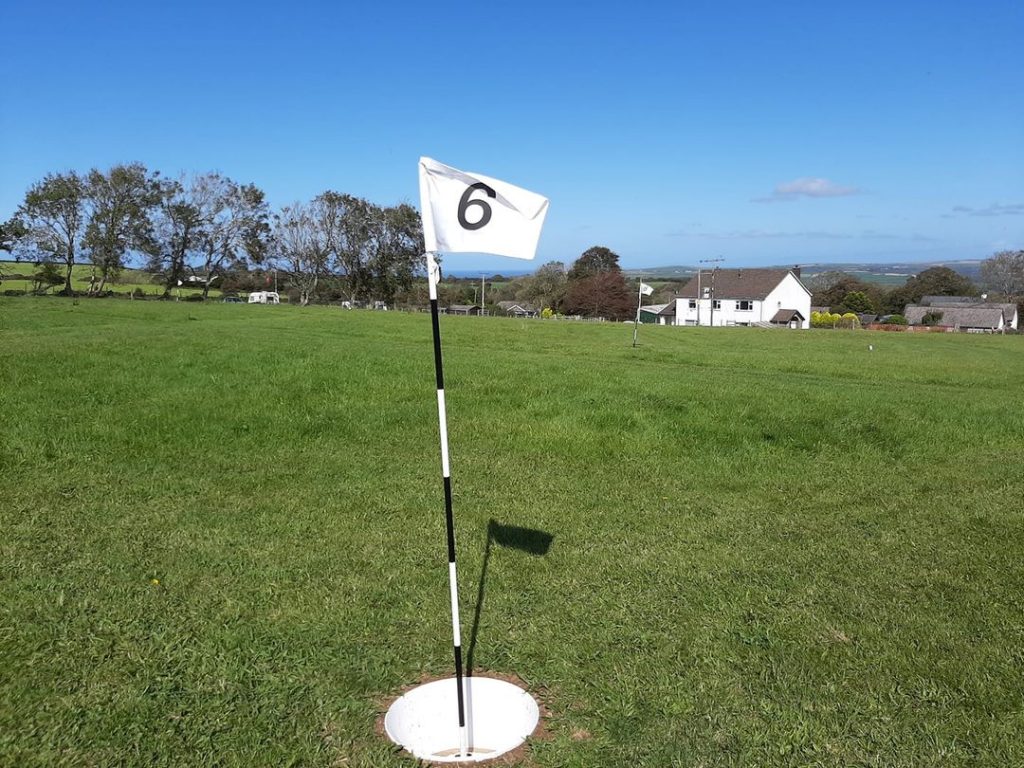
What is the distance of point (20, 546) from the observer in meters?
6.67

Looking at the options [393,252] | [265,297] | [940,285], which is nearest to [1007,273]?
[940,285]

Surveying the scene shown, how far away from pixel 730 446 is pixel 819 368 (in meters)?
17.1

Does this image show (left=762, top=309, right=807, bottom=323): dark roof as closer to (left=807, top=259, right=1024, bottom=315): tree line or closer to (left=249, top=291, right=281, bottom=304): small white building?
(left=807, top=259, right=1024, bottom=315): tree line

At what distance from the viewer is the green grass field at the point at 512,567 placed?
168 inches

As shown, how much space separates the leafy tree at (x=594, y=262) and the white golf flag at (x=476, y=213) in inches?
4822

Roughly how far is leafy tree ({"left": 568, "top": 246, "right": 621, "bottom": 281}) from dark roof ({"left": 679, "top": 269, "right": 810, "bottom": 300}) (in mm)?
26507

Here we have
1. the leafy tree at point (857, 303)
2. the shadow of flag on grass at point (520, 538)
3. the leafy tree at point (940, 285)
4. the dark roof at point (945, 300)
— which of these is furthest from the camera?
the leafy tree at point (940, 285)

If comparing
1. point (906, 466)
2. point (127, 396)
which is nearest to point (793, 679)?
point (906, 466)

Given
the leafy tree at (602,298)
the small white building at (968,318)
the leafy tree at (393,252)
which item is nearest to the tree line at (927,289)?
the small white building at (968,318)

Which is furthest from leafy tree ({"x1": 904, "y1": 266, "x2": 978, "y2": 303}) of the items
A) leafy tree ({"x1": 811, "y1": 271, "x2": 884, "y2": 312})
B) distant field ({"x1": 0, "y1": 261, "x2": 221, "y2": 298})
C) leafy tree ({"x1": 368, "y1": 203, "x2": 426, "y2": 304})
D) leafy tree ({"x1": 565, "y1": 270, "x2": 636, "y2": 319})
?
distant field ({"x1": 0, "y1": 261, "x2": 221, "y2": 298})

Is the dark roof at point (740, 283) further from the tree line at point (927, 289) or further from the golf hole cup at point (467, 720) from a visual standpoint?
the golf hole cup at point (467, 720)

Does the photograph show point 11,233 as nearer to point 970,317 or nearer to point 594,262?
point 594,262

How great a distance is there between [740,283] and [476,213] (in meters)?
99.5

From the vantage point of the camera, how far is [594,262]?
423 ft
